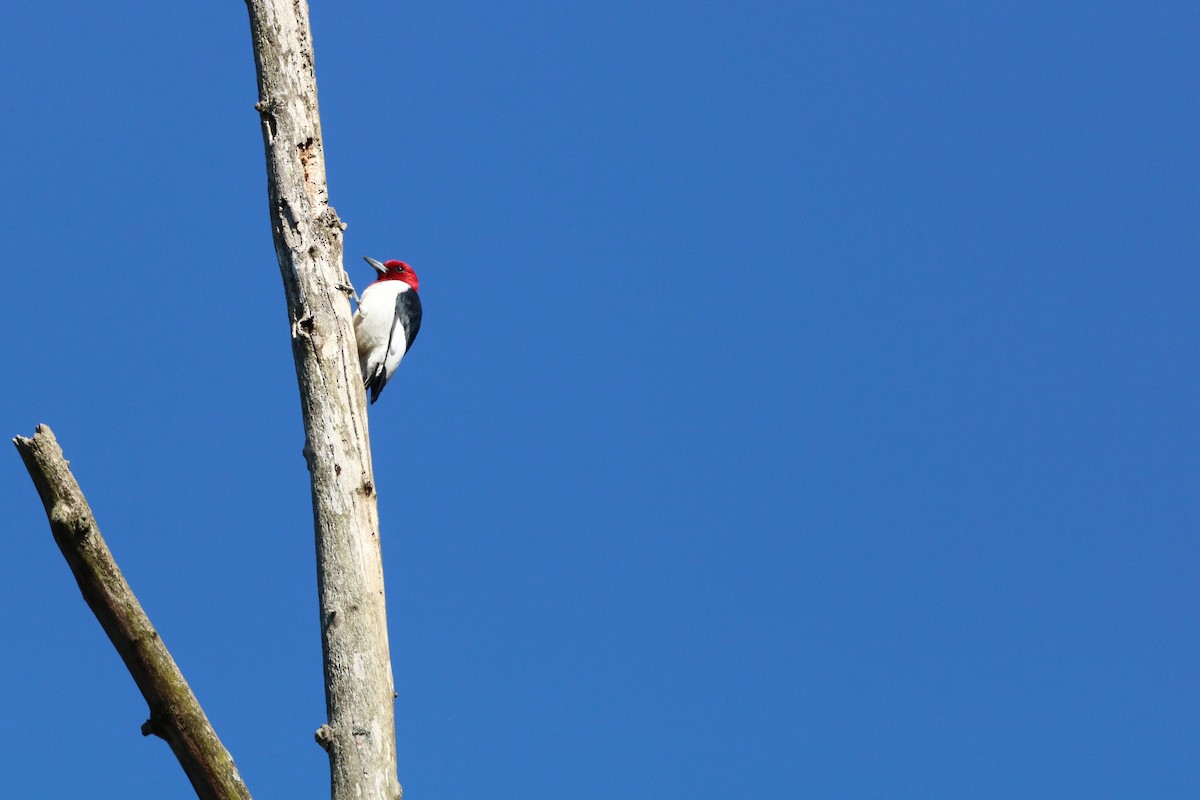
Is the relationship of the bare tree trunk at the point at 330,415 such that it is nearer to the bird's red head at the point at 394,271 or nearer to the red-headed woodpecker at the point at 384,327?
the red-headed woodpecker at the point at 384,327

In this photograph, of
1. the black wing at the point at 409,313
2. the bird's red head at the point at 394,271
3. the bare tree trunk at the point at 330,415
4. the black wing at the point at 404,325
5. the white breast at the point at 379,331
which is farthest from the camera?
the bird's red head at the point at 394,271

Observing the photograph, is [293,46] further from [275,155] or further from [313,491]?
[313,491]

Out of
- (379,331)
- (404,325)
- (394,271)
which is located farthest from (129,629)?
(394,271)

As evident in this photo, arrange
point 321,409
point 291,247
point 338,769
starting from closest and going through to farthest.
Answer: point 338,769
point 321,409
point 291,247

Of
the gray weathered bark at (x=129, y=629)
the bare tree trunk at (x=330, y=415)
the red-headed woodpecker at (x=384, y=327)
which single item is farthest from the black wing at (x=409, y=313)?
the gray weathered bark at (x=129, y=629)

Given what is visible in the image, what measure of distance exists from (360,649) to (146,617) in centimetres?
102

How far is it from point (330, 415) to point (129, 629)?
1.57 m

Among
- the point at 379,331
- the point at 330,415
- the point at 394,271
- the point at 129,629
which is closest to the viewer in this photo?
the point at 129,629

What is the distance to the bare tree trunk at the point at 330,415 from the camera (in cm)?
392

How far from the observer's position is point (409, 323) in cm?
762

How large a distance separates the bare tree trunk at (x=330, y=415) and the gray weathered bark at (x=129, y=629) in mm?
705

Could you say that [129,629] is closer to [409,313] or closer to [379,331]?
[379,331]

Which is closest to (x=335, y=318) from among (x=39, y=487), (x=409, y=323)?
(x=39, y=487)

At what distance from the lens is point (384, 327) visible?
718 centimetres
